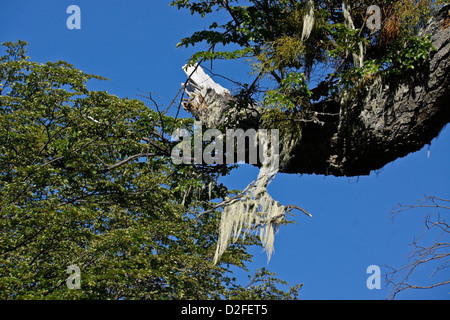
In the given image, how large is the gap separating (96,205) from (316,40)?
552 cm

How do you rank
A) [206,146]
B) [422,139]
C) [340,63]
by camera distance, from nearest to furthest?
1. [422,139]
2. [340,63]
3. [206,146]

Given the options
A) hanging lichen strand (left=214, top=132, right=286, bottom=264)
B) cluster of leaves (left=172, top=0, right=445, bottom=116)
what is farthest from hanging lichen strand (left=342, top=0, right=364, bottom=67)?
hanging lichen strand (left=214, top=132, right=286, bottom=264)

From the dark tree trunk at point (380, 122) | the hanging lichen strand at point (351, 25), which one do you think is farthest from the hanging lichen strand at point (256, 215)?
the hanging lichen strand at point (351, 25)

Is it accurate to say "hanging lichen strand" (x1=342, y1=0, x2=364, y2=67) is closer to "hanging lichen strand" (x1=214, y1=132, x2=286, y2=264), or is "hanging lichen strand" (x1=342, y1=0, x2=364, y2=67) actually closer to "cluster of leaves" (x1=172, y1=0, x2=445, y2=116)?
"cluster of leaves" (x1=172, y1=0, x2=445, y2=116)

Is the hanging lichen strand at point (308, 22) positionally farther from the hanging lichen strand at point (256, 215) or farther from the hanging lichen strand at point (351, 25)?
the hanging lichen strand at point (256, 215)

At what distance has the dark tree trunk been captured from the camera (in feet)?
17.1

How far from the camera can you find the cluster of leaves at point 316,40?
5.70 meters

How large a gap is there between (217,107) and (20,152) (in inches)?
250

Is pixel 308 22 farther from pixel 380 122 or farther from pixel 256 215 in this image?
pixel 256 215

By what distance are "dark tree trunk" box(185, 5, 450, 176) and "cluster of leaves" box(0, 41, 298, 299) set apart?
1749 mm
